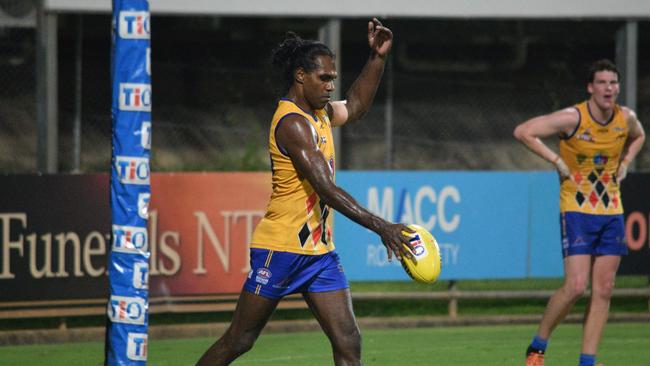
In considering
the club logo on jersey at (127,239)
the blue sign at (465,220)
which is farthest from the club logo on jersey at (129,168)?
the blue sign at (465,220)

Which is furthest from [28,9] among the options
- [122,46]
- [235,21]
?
[122,46]

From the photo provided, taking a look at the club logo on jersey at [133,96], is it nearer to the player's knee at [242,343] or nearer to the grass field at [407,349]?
the player's knee at [242,343]

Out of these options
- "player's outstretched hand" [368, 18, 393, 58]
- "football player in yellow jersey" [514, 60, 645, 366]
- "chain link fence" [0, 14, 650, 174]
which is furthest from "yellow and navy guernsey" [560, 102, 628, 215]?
"chain link fence" [0, 14, 650, 174]

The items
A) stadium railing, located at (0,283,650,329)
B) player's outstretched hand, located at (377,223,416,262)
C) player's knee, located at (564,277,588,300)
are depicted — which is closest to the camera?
player's outstretched hand, located at (377,223,416,262)

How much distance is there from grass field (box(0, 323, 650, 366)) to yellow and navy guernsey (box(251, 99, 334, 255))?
146 inches

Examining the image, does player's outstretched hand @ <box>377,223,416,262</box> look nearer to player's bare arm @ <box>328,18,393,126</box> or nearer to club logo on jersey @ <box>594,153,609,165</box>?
player's bare arm @ <box>328,18,393,126</box>

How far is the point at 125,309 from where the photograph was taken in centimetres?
675

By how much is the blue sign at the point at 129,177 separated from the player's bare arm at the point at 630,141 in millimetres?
4307

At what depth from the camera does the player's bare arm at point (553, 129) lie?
9.41 meters

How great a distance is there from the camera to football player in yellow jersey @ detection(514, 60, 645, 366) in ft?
30.3

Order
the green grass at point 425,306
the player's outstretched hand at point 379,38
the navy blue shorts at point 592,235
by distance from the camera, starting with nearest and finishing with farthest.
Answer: the player's outstretched hand at point 379,38, the navy blue shorts at point 592,235, the green grass at point 425,306

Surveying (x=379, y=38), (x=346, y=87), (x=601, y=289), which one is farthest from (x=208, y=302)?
(x=379, y=38)

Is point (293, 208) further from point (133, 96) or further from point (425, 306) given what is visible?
point (425, 306)

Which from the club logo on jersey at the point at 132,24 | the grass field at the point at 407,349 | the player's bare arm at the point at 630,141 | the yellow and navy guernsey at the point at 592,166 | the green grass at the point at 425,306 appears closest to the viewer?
the club logo on jersey at the point at 132,24
